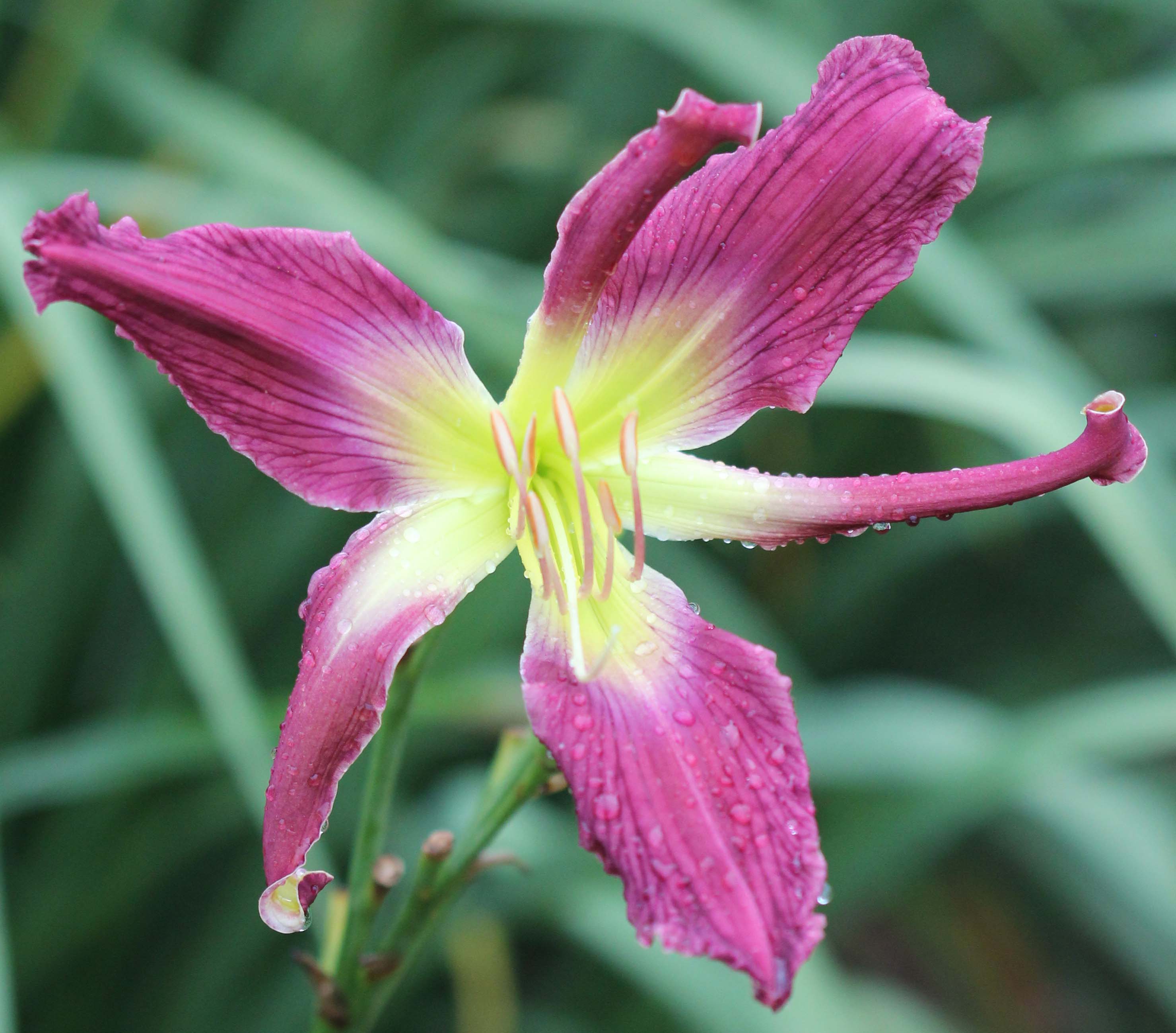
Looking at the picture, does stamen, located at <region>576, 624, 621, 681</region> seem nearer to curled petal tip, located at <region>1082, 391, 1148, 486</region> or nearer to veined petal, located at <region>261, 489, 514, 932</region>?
veined petal, located at <region>261, 489, 514, 932</region>

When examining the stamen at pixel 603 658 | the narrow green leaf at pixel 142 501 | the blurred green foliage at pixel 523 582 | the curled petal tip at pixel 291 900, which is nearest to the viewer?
the curled petal tip at pixel 291 900

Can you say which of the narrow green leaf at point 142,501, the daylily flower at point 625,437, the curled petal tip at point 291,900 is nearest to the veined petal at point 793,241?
the daylily flower at point 625,437

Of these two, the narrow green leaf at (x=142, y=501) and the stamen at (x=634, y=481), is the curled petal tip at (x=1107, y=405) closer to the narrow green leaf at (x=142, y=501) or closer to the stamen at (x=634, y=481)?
the stamen at (x=634, y=481)

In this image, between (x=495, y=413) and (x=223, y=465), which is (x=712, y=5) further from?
(x=495, y=413)

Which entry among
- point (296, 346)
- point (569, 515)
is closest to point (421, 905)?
point (569, 515)

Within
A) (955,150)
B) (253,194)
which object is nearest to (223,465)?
(253,194)

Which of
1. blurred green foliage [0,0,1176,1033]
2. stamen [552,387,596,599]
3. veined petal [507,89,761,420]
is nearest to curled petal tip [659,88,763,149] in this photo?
veined petal [507,89,761,420]

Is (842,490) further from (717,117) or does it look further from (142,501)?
(142,501)
